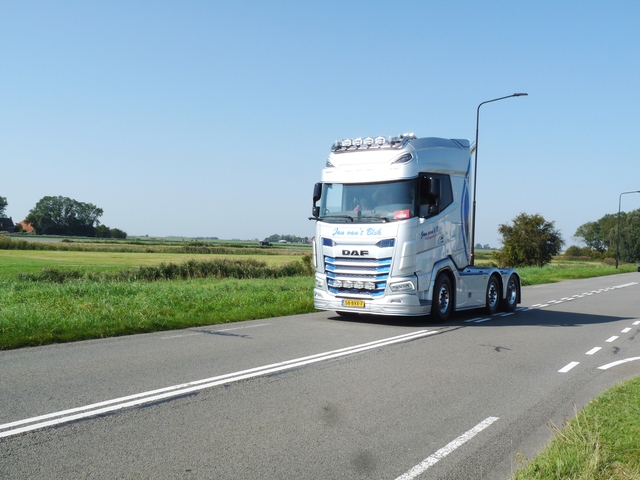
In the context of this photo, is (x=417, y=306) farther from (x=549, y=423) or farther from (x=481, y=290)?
(x=549, y=423)

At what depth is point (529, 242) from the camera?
67500 millimetres

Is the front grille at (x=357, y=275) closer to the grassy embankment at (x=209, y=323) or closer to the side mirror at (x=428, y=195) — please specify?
the side mirror at (x=428, y=195)

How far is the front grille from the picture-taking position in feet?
43.0

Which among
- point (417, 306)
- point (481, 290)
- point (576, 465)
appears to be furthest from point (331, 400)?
point (481, 290)

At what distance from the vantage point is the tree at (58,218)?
13362 centimetres

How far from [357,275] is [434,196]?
7.78ft

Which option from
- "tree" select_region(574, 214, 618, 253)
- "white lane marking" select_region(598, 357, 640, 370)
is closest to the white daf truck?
"white lane marking" select_region(598, 357, 640, 370)

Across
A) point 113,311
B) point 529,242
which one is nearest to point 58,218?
point 529,242

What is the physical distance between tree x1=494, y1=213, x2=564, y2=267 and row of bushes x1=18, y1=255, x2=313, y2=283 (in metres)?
31.1

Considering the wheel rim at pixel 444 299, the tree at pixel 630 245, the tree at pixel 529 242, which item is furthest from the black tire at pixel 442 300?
the tree at pixel 630 245

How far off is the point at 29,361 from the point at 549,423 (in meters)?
6.52

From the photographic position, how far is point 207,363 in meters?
8.38

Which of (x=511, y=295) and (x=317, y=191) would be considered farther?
(x=511, y=295)

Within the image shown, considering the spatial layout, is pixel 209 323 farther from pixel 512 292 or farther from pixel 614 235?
pixel 614 235
